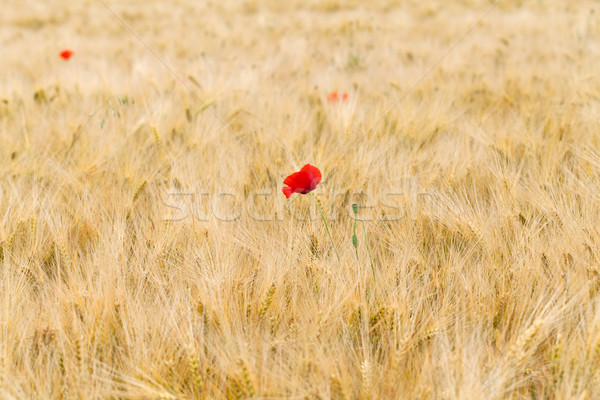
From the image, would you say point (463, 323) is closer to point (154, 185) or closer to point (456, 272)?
point (456, 272)

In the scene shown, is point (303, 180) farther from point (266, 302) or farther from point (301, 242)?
point (266, 302)

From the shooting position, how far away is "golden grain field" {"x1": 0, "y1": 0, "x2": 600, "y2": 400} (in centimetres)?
84

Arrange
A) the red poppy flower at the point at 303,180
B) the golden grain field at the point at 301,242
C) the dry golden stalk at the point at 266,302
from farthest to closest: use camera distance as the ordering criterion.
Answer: the red poppy flower at the point at 303,180, the dry golden stalk at the point at 266,302, the golden grain field at the point at 301,242

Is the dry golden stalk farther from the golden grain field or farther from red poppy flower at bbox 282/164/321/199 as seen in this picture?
red poppy flower at bbox 282/164/321/199

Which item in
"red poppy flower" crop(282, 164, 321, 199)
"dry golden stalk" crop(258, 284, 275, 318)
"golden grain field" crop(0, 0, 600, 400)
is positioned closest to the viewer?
"golden grain field" crop(0, 0, 600, 400)

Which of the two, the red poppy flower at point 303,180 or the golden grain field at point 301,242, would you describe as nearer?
the golden grain field at point 301,242

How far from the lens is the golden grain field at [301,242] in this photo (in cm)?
84

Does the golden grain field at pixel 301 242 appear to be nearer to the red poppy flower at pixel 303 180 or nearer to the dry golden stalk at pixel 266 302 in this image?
the dry golden stalk at pixel 266 302

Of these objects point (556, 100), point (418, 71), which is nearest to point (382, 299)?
point (556, 100)

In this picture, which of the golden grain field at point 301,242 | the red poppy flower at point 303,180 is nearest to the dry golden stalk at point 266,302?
the golden grain field at point 301,242

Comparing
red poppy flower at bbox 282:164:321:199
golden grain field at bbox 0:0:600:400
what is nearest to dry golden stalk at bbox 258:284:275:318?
golden grain field at bbox 0:0:600:400

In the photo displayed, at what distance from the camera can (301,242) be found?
1183mm

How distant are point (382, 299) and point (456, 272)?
207mm

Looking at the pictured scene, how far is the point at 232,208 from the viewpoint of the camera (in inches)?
55.5
